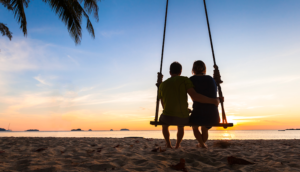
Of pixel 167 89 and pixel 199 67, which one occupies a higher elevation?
pixel 199 67

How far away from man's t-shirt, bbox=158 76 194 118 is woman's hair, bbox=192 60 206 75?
0.32 m

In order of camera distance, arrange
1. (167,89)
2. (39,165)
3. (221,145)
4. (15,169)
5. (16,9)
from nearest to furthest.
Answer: (15,169)
(39,165)
(167,89)
(221,145)
(16,9)

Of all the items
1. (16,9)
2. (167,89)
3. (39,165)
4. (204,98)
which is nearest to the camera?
(39,165)

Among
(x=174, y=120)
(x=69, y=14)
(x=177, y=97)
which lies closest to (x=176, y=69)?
(x=177, y=97)

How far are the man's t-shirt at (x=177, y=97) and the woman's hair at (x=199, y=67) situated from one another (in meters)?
0.32

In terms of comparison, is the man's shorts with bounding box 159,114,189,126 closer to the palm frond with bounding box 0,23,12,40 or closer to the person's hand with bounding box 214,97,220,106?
the person's hand with bounding box 214,97,220,106

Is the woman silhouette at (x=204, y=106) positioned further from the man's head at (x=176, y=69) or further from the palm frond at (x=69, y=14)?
the palm frond at (x=69, y=14)

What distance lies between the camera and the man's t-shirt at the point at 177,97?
336 centimetres

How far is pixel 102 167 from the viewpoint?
7.32 ft

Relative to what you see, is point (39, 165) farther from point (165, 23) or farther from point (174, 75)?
point (165, 23)

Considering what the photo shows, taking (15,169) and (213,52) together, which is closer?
(15,169)

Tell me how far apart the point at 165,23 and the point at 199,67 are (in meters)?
1.19

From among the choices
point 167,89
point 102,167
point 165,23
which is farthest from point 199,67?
point 102,167

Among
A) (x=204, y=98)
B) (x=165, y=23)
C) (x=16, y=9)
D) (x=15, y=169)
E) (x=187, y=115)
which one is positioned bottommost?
(x=15, y=169)
